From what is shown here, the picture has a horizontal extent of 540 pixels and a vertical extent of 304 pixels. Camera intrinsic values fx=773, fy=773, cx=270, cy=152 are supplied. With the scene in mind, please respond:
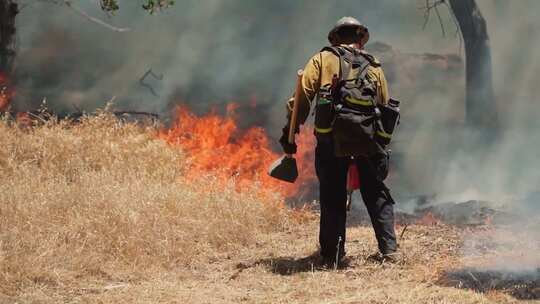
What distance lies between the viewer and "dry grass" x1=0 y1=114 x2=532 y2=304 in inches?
211

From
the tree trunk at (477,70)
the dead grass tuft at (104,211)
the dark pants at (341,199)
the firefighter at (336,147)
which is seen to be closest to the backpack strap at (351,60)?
the firefighter at (336,147)

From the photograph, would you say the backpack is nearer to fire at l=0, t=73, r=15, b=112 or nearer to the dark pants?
the dark pants

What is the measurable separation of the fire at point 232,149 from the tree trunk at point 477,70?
2.46 meters

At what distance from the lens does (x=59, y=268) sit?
5730 mm

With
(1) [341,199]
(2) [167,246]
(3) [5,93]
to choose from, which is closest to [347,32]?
(1) [341,199]

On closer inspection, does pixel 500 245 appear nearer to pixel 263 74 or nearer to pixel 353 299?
pixel 353 299

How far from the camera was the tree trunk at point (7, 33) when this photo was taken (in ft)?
36.3

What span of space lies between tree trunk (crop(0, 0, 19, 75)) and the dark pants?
22.2 ft

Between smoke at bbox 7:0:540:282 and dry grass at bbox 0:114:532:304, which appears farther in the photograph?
smoke at bbox 7:0:540:282

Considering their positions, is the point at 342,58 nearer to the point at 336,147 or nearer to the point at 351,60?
the point at 351,60

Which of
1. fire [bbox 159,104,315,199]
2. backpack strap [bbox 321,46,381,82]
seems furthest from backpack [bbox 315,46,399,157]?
fire [bbox 159,104,315,199]

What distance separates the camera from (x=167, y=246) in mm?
6324

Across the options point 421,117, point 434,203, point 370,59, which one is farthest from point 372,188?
point 421,117

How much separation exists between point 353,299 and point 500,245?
2.09 metres
